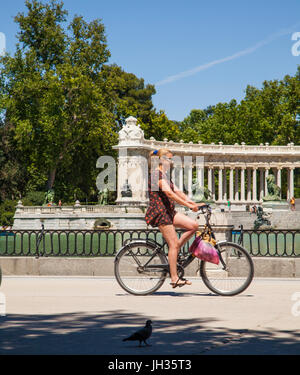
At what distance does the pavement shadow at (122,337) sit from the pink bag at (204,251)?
252cm

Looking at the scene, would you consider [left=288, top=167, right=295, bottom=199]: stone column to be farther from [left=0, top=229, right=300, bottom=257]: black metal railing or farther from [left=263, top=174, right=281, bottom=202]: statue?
[left=0, top=229, right=300, bottom=257]: black metal railing

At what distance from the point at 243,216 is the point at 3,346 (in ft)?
198

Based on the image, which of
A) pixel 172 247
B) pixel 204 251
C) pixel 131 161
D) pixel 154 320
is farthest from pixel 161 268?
pixel 131 161

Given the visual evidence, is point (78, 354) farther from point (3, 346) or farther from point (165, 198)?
point (165, 198)

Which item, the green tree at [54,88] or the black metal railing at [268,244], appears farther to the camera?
the green tree at [54,88]

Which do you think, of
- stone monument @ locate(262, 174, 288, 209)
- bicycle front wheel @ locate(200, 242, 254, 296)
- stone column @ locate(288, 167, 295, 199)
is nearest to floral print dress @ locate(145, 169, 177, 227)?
bicycle front wheel @ locate(200, 242, 254, 296)

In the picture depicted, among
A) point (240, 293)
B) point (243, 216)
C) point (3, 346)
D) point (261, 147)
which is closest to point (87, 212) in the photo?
point (243, 216)

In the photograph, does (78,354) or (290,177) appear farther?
(290,177)

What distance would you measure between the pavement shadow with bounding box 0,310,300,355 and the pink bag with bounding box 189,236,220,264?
2520 mm

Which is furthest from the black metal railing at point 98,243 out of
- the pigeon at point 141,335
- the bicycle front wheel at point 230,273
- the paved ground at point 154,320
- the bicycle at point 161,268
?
the pigeon at point 141,335

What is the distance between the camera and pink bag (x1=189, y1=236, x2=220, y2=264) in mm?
11086

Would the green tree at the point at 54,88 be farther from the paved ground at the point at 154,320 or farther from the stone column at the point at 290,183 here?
the paved ground at the point at 154,320

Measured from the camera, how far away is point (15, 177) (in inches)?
2889

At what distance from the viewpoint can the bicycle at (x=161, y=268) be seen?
11.3m
